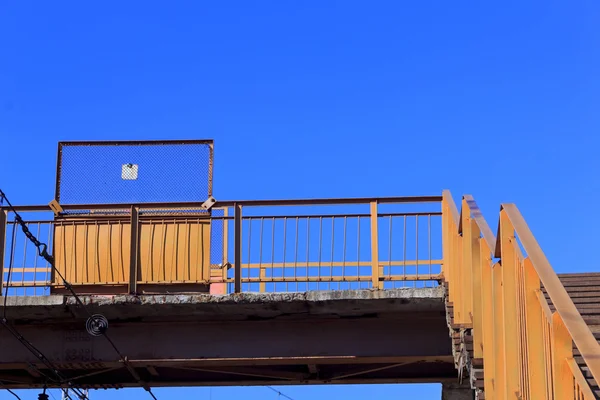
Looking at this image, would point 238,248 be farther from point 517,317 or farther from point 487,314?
point 517,317

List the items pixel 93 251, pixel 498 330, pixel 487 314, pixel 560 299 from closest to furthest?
pixel 560 299
pixel 498 330
pixel 487 314
pixel 93 251

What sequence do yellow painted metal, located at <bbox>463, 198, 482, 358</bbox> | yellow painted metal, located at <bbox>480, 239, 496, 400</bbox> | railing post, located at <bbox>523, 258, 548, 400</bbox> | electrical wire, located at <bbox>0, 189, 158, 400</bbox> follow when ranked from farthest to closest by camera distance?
electrical wire, located at <bbox>0, 189, 158, 400</bbox> → yellow painted metal, located at <bbox>463, 198, 482, 358</bbox> → yellow painted metal, located at <bbox>480, 239, 496, 400</bbox> → railing post, located at <bbox>523, 258, 548, 400</bbox>

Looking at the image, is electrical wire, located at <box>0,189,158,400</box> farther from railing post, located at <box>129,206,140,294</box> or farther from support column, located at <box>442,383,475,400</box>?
support column, located at <box>442,383,475,400</box>

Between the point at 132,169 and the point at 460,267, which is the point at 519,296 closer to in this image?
the point at 460,267

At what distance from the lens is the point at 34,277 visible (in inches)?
511

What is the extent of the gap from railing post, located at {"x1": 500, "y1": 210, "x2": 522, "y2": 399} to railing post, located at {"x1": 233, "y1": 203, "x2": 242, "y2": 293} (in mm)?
7080

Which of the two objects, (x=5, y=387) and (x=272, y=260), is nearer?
(x=272, y=260)

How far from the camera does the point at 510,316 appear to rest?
5332mm

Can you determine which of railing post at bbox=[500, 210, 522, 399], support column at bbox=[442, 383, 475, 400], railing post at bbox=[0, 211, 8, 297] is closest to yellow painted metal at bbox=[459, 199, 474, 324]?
railing post at bbox=[500, 210, 522, 399]

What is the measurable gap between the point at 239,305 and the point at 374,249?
1801 millimetres

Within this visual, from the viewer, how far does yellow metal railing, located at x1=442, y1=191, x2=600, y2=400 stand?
3.87m

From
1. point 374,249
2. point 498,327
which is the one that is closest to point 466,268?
point 498,327

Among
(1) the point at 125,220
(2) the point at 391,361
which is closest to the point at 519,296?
(2) the point at 391,361

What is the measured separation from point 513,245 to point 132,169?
9.02m
